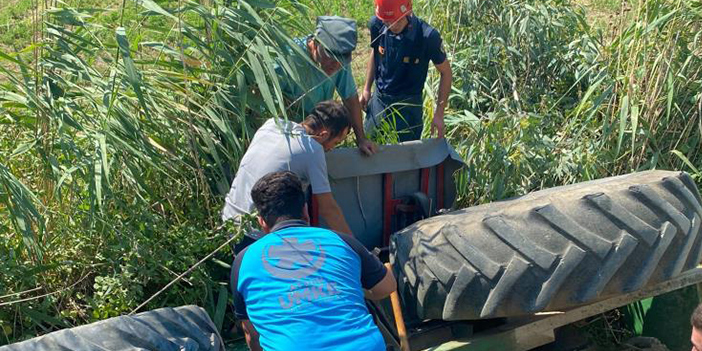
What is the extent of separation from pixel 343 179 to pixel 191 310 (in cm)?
114

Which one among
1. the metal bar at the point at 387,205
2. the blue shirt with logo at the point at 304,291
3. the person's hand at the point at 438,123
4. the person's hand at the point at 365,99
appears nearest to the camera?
the blue shirt with logo at the point at 304,291

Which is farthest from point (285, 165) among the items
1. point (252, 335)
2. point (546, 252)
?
point (546, 252)

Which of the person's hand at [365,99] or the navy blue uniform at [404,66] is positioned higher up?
the navy blue uniform at [404,66]

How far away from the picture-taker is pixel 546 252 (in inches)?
146

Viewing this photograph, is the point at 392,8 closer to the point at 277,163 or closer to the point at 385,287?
the point at 277,163

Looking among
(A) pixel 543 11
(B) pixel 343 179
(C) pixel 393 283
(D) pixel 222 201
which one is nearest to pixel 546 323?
(C) pixel 393 283

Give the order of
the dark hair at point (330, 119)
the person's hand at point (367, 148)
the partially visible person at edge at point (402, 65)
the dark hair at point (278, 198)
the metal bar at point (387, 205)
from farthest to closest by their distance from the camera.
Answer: the partially visible person at edge at point (402, 65), the metal bar at point (387, 205), the person's hand at point (367, 148), the dark hair at point (330, 119), the dark hair at point (278, 198)

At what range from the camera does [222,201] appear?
4.19 metres

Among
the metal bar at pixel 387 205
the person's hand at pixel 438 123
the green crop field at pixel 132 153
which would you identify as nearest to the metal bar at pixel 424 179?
the metal bar at pixel 387 205

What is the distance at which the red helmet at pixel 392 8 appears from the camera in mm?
5707

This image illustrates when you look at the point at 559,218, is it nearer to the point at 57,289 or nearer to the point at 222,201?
the point at 222,201

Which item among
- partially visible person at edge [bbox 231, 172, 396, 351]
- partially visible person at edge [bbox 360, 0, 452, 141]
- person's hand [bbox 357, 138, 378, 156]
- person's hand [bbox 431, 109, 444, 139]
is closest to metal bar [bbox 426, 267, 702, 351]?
partially visible person at edge [bbox 231, 172, 396, 351]

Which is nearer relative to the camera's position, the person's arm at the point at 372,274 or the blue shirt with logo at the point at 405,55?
the person's arm at the point at 372,274

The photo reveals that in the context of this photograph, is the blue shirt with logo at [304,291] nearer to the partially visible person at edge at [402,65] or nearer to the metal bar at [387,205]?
the metal bar at [387,205]
